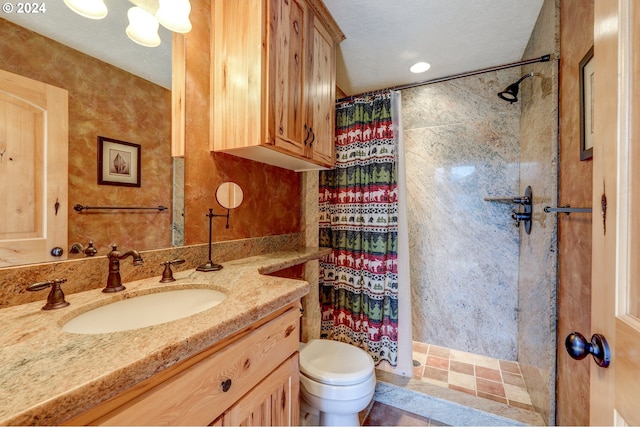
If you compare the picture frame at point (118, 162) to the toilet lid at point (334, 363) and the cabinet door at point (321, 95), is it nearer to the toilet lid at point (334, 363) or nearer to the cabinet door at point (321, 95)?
the cabinet door at point (321, 95)

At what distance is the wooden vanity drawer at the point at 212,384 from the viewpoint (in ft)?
1.54

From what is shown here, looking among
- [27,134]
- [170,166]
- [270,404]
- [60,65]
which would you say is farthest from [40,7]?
[270,404]

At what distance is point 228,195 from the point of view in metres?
1.22

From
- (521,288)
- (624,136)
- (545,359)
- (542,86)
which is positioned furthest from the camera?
(521,288)

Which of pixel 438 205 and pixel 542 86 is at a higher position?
pixel 542 86

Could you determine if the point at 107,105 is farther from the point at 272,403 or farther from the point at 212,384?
the point at 272,403

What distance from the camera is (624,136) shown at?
1.55 feet

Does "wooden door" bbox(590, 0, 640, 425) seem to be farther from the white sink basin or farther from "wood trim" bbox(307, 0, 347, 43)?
"wood trim" bbox(307, 0, 347, 43)

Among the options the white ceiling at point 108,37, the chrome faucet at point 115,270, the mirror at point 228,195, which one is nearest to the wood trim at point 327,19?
the white ceiling at point 108,37

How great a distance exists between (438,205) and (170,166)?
206 centimetres

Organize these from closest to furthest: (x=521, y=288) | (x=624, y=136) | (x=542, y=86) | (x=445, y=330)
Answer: (x=624, y=136)
(x=542, y=86)
(x=521, y=288)
(x=445, y=330)

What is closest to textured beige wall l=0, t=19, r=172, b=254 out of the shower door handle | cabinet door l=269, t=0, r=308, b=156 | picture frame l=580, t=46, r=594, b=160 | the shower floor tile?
cabinet door l=269, t=0, r=308, b=156

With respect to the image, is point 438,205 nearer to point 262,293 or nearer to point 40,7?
point 262,293

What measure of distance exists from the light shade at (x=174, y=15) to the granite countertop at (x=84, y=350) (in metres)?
1.07
